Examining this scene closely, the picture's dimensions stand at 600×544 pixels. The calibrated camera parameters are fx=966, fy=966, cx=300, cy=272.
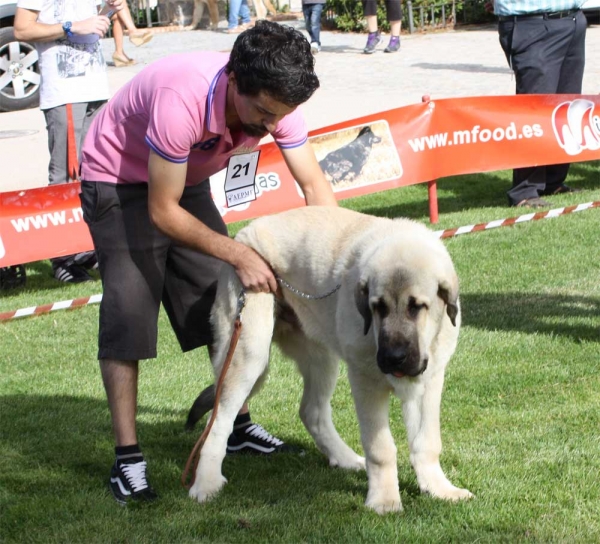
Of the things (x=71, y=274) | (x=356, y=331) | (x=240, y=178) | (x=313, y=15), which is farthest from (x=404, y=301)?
(x=313, y=15)

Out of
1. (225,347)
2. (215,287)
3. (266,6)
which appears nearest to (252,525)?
(225,347)

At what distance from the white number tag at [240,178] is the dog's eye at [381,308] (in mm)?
1490

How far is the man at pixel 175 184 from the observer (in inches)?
150

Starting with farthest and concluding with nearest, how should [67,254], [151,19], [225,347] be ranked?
[151,19] → [67,254] → [225,347]

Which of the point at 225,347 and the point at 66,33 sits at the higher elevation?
the point at 66,33

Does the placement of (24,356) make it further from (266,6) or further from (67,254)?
(266,6)

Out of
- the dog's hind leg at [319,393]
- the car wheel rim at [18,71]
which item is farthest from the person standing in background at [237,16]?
the dog's hind leg at [319,393]

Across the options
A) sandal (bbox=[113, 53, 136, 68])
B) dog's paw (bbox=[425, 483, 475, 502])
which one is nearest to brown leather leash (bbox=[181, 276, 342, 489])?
dog's paw (bbox=[425, 483, 475, 502])

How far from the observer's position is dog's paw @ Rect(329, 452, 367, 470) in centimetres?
451

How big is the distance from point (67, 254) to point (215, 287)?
3.84 metres

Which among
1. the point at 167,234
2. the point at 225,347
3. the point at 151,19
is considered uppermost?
the point at 167,234

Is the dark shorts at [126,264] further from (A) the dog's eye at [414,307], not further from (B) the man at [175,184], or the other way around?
(A) the dog's eye at [414,307]

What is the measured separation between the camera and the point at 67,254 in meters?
8.12

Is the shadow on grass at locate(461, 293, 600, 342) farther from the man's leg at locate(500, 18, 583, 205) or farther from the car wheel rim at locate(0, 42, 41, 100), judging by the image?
the car wheel rim at locate(0, 42, 41, 100)
